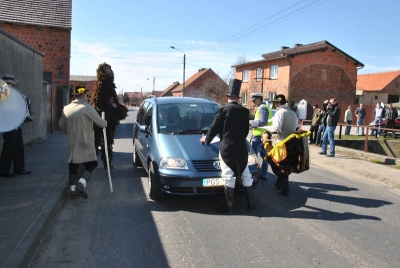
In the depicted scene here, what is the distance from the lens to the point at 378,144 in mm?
16938

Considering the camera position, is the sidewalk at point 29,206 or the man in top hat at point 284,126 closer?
the sidewalk at point 29,206

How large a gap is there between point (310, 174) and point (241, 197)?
3172mm

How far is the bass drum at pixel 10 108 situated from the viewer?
18.4 ft

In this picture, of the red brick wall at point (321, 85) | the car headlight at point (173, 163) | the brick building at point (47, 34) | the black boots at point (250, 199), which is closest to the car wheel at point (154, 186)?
the car headlight at point (173, 163)

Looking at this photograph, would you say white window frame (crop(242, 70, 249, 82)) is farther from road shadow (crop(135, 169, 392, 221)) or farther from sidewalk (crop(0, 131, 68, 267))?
road shadow (crop(135, 169, 392, 221))

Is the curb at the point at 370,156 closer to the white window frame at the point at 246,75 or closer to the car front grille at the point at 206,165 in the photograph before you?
the car front grille at the point at 206,165

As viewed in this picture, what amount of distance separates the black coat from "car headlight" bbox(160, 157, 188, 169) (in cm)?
56

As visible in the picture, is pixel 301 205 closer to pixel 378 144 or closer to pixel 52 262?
pixel 52 262

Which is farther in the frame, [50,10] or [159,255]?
[50,10]

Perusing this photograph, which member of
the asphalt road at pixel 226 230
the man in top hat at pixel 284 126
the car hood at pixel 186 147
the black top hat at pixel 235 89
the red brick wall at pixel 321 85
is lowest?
the asphalt road at pixel 226 230

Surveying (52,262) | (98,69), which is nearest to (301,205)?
(52,262)

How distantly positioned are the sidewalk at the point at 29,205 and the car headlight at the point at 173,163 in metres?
1.74

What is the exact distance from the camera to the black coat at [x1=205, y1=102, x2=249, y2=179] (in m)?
5.33

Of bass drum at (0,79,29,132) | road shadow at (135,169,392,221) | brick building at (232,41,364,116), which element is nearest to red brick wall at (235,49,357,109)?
brick building at (232,41,364,116)
